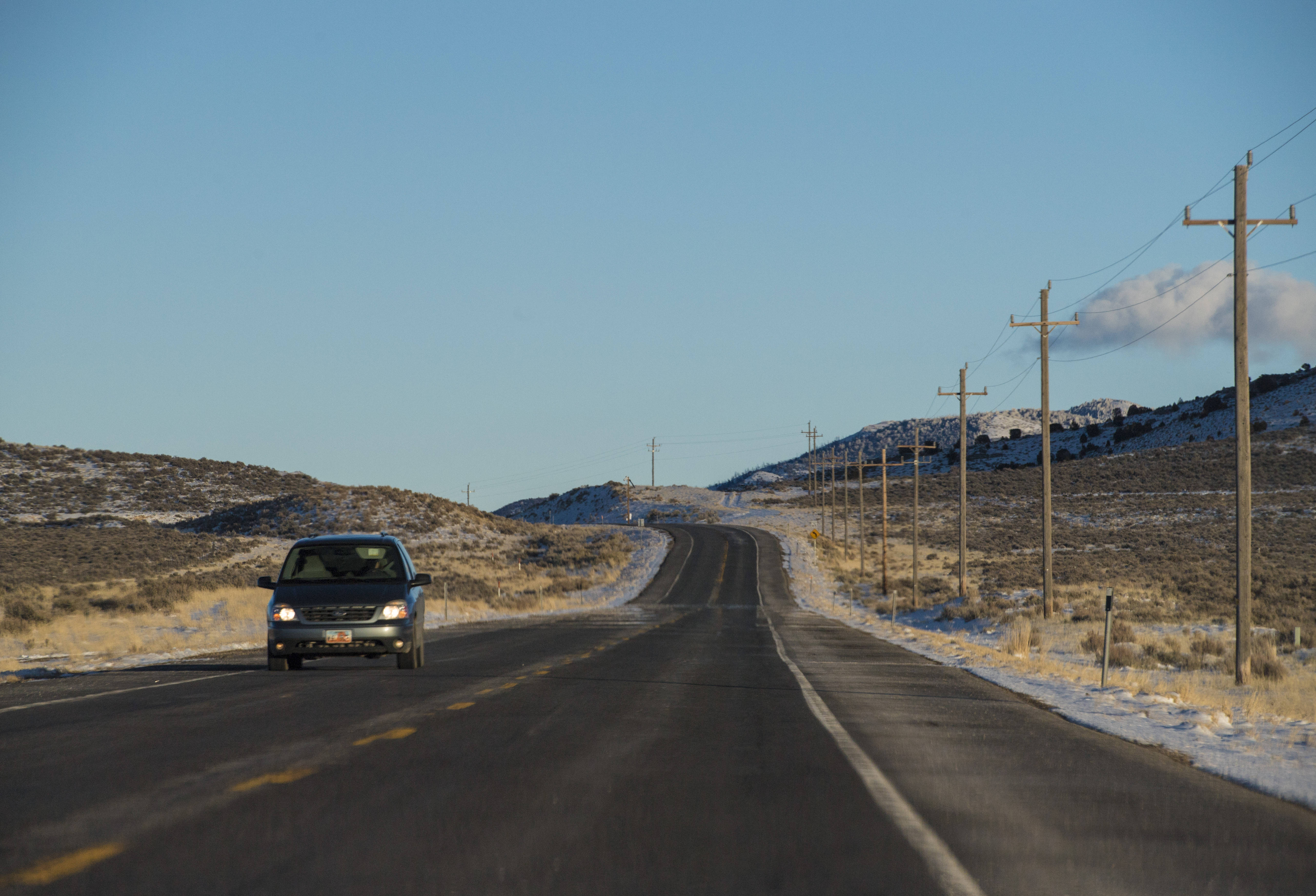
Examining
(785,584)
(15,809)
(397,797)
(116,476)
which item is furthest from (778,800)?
(116,476)

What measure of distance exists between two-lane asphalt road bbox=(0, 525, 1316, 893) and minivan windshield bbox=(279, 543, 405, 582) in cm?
250

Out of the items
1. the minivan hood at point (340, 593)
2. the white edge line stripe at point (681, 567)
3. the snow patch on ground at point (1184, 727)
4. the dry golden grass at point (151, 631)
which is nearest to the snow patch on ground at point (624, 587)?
the white edge line stripe at point (681, 567)

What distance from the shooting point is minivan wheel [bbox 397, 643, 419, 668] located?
18.0 metres

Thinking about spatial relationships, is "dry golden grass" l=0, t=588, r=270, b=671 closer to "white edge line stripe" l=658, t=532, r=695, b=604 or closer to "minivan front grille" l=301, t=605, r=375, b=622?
"minivan front grille" l=301, t=605, r=375, b=622

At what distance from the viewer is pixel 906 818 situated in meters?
7.43

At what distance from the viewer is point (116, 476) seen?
110688mm

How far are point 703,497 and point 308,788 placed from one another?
6651 inches

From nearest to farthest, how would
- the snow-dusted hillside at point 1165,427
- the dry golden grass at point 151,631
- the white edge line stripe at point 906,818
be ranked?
the white edge line stripe at point 906,818
the dry golden grass at point 151,631
the snow-dusted hillside at point 1165,427

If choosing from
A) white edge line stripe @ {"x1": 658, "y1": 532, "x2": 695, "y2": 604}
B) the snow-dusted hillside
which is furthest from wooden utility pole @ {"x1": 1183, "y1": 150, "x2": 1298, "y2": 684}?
the snow-dusted hillside

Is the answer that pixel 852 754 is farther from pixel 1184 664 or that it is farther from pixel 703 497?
pixel 703 497

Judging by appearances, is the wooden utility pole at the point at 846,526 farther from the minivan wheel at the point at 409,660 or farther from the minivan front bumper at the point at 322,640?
the minivan front bumper at the point at 322,640

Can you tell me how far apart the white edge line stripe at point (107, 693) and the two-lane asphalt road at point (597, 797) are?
71mm

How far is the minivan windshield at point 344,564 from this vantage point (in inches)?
713

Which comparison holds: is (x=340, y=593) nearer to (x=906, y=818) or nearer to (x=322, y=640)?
(x=322, y=640)
